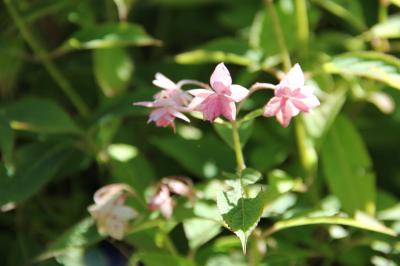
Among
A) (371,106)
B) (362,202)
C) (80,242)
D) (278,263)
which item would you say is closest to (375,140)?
(371,106)

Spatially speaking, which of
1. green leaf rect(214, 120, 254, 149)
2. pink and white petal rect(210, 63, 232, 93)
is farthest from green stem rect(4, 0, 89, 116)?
pink and white petal rect(210, 63, 232, 93)

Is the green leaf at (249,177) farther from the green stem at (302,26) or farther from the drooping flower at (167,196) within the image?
the green stem at (302,26)

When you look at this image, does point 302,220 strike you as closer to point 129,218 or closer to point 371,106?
point 129,218

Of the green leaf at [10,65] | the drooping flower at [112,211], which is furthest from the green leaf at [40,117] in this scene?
the drooping flower at [112,211]

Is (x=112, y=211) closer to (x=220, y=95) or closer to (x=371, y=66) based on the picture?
(x=220, y=95)

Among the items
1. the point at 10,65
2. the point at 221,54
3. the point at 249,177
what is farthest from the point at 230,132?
the point at 10,65

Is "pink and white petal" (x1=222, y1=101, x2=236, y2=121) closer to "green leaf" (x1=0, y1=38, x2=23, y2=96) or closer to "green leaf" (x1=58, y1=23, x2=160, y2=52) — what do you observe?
"green leaf" (x1=58, y1=23, x2=160, y2=52)
